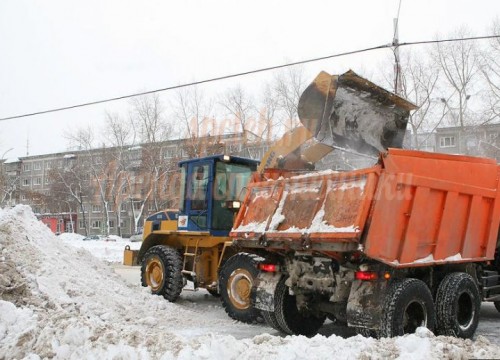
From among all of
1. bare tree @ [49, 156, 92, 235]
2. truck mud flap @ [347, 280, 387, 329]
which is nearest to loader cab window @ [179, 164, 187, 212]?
truck mud flap @ [347, 280, 387, 329]

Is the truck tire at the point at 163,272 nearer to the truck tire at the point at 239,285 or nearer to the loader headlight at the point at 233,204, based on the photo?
the loader headlight at the point at 233,204

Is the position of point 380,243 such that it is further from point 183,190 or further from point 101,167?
point 101,167

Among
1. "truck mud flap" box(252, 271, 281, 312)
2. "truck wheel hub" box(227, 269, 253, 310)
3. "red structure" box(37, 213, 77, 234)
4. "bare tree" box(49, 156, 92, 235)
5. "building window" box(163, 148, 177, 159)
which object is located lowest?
"red structure" box(37, 213, 77, 234)

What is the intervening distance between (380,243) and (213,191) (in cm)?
475

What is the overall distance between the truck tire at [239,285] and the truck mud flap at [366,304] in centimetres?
218

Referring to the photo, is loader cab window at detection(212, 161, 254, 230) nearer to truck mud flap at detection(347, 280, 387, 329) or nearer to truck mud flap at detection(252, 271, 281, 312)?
truck mud flap at detection(252, 271, 281, 312)

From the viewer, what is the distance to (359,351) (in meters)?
Result: 4.56

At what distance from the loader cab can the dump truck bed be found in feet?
7.72

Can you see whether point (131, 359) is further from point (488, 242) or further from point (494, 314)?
point (494, 314)

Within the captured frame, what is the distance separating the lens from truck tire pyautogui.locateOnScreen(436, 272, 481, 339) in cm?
638

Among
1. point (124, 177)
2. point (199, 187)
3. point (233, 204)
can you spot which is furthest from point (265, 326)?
point (124, 177)

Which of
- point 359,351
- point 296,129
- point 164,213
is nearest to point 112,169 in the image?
point 164,213

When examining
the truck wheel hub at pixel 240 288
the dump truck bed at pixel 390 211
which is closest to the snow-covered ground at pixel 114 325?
the truck wheel hub at pixel 240 288

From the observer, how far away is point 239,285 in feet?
27.1
